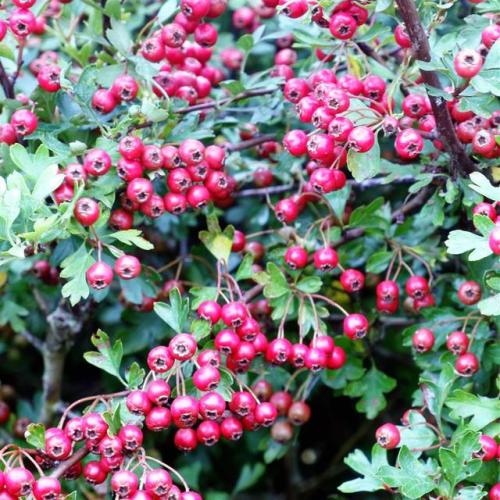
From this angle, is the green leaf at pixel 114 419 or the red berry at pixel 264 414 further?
the red berry at pixel 264 414

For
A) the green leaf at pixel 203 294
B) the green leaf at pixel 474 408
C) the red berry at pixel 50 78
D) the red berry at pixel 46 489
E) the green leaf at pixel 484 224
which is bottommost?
the green leaf at pixel 474 408

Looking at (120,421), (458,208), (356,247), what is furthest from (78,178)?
(458,208)

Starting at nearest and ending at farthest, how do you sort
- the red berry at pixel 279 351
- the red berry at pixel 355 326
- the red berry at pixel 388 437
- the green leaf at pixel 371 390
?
the red berry at pixel 388 437, the red berry at pixel 279 351, the red berry at pixel 355 326, the green leaf at pixel 371 390

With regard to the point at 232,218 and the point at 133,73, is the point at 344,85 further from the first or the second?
the point at 232,218

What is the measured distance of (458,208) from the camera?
92.0 inches

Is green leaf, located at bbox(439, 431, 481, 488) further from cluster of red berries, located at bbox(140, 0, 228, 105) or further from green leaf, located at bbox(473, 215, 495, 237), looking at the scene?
cluster of red berries, located at bbox(140, 0, 228, 105)

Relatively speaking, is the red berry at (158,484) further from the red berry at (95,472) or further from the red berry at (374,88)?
the red berry at (374,88)

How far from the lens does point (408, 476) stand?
186 centimetres

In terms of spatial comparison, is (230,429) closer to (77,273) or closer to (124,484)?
(124,484)

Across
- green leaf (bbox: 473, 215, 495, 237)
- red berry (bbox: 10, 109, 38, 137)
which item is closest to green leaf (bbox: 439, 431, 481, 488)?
green leaf (bbox: 473, 215, 495, 237)

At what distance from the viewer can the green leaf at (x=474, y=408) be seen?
76.5 inches

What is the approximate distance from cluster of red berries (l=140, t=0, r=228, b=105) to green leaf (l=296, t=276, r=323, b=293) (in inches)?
21.9

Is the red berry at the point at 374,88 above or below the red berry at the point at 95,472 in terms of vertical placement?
above

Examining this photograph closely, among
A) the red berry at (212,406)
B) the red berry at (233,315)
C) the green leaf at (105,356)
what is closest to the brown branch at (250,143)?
the red berry at (233,315)
